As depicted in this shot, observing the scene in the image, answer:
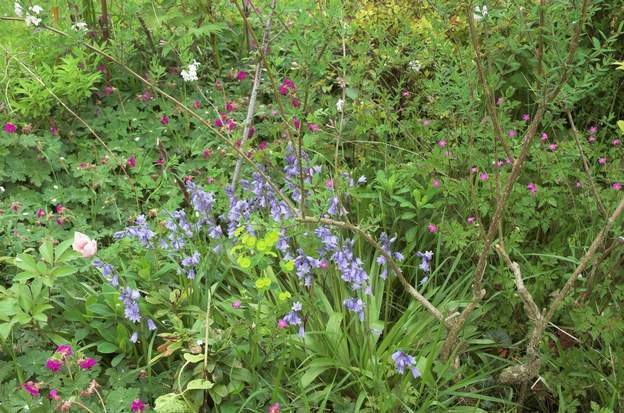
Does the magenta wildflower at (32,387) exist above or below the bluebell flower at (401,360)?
below

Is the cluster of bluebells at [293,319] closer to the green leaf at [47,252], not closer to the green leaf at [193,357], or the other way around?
the green leaf at [193,357]

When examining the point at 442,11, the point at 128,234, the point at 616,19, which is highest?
the point at 442,11

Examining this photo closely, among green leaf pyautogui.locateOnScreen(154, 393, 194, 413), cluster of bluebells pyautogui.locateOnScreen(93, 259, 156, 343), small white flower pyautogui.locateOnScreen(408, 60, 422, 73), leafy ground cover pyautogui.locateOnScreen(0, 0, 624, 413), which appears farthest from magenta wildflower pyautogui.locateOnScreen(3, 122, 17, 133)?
small white flower pyautogui.locateOnScreen(408, 60, 422, 73)

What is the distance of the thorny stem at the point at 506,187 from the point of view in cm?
185

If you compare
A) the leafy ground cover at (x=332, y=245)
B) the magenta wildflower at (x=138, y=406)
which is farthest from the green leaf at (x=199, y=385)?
the magenta wildflower at (x=138, y=406)

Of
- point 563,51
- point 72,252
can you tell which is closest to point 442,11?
point 563,51

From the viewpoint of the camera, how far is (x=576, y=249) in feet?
9.21

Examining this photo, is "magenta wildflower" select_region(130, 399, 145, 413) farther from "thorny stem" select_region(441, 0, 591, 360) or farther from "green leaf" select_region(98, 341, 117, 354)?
"thorny stem" select_region(441, 0, 591, 360)

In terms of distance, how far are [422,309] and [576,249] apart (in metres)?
0.73

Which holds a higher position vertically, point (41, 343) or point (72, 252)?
point (72, 252)

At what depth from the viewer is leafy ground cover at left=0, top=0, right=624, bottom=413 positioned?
222 centimetres

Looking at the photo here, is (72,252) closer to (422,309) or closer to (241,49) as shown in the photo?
(422,309)

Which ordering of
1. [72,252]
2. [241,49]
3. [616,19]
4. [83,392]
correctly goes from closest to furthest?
[83,392], [72,252], [616,19], [241,49]

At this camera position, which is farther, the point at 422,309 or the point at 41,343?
the point at 422,309
